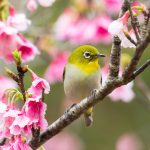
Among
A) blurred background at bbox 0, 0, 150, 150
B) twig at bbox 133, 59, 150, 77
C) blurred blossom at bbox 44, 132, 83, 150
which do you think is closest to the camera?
twig at bbox 133, 59, 150, 77

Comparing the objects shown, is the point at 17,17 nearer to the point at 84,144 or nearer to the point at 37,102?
the point at 37,102

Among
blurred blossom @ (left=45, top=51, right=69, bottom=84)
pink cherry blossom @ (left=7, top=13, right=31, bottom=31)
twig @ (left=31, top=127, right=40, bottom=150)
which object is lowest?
blurred blossom @ (left=45, top=51, right=69, bottom=84)

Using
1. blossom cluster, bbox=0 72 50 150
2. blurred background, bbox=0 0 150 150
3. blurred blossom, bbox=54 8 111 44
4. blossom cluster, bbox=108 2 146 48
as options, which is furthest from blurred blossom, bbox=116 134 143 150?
blossom cluster, bbox=108 2 146 48

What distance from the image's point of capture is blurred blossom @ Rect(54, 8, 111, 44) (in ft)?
15.1

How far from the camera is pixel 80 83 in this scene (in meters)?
3.58

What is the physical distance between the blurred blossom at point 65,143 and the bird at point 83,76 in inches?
151

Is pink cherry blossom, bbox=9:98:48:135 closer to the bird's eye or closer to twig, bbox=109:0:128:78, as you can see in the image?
twig, bbox=109:0:128:78

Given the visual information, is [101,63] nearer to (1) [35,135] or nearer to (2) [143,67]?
(1) [35,135]

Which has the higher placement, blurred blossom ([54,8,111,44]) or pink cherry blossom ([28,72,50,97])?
pink cherry blossom ([28,72,50,97])

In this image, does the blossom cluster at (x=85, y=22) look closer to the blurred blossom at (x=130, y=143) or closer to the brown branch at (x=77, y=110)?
the brown branch at (x=77, y=110)

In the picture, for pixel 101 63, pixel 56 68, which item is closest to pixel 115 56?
pixel 56 68

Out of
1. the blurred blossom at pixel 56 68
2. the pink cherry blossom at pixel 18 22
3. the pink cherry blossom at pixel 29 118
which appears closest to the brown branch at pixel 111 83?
the pink cherry blossom at pixel 29 118

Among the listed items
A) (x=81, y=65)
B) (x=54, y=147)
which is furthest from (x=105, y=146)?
(x=81, y=65)

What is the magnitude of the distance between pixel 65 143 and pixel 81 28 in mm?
2987
